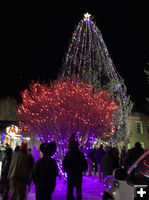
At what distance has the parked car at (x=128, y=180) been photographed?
290 cm

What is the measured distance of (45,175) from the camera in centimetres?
421

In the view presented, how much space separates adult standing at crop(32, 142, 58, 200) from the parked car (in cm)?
128

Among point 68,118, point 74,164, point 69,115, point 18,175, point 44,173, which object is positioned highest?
point 69,115

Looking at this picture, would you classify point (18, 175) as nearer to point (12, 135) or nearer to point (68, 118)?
point (68, 118)

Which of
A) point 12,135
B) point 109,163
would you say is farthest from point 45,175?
point 12,135

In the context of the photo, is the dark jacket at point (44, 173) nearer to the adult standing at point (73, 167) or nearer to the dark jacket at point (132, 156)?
the adult standing at point (73, 167)

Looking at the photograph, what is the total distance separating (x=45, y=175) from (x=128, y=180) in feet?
6.01

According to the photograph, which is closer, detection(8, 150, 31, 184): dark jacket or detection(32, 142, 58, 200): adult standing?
detection(32, 142, 58, 200): adult standing

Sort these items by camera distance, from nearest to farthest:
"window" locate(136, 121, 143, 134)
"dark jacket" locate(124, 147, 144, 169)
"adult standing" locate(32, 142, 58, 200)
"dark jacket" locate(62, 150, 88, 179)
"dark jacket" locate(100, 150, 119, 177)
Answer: "adult standing" locate(32, 142, 58, 200) < "dark jacket" locate(62, 150, 88, 179) < "dark jacket" locate(124, 147, 144, 169) < "dark jacket" locate(100, 150, 119, 177) < "window" locate(136, 121, 143, 134)

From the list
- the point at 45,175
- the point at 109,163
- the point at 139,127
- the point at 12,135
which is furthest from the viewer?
the point at 139,127

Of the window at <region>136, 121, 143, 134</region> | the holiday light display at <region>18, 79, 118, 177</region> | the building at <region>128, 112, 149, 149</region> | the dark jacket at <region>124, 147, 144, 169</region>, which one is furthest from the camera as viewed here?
the window at <region>136, 121, 143, 134</region>

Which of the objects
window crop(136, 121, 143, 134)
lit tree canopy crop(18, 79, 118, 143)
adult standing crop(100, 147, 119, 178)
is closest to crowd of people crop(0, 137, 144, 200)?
adult standing crop(100, 147, 119, 178)

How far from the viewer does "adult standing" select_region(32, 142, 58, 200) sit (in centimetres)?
420

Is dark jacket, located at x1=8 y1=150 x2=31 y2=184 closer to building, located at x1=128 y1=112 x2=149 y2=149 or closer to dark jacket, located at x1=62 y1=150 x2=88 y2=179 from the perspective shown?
dark jacket, located at x1=62 y1=150 x2=88 y2=179
